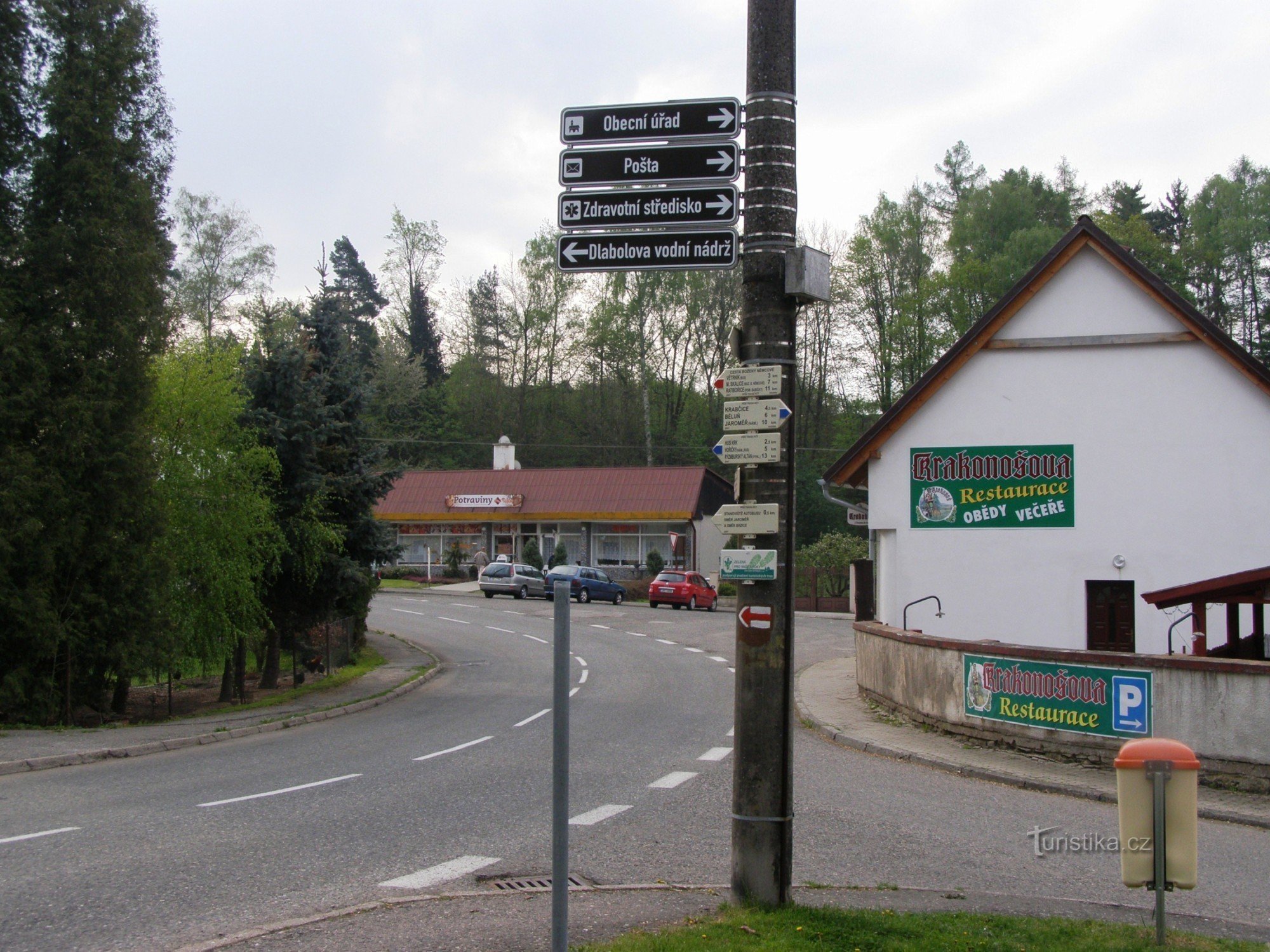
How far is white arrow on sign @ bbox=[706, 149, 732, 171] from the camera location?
6055 mm

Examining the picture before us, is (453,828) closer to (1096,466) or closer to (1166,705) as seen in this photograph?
(1166,705)

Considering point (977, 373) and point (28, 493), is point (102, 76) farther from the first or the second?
point (977, 373)

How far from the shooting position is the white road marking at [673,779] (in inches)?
440

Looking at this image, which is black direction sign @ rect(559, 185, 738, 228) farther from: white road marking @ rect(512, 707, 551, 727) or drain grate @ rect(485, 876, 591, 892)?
white road marking @ rect(512, 707, 551, 727)

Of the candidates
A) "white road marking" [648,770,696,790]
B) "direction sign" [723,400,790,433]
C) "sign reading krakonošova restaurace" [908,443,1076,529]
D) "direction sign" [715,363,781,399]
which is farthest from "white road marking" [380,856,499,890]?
"sign reading krakonošova restaurace" [908,443,1076,529]

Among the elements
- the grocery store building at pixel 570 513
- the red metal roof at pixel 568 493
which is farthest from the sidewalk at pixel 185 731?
the grocery store building at pixel 570 513

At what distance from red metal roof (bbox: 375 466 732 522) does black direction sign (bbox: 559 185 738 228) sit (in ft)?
149

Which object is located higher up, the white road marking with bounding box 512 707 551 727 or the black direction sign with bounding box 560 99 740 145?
the black direction sign with bounding box 560 99 740 145

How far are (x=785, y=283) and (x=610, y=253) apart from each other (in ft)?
3.33

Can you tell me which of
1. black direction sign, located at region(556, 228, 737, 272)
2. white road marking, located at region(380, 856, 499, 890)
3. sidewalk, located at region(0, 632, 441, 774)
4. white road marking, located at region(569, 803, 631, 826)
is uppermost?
black direction sign, located at region(556, 228, 737, 272)

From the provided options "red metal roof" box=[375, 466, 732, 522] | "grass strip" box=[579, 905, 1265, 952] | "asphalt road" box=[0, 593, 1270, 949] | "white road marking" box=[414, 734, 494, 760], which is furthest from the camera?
"red metal roof" box=[375, 466, 732, 522]

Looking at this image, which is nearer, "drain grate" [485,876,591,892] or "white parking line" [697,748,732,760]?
"drain grate" [485,876,591,892]

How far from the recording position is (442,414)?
2899 inches

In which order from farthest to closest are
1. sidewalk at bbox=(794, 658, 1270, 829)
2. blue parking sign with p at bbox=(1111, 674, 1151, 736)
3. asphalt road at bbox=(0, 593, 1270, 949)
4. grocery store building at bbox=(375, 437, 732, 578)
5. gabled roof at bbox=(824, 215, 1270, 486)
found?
grocery store building at bbox=(375, 437, 732, 578), gabled roof at bbox=(824, 215, 1270, 486), blue parking sign with p at bbox=(1111, 674, 1151, 736), sidewalk at bbox=(794, 658, 1270, 829), asphalt road at bbox=(0, 593, 1270, 949)
